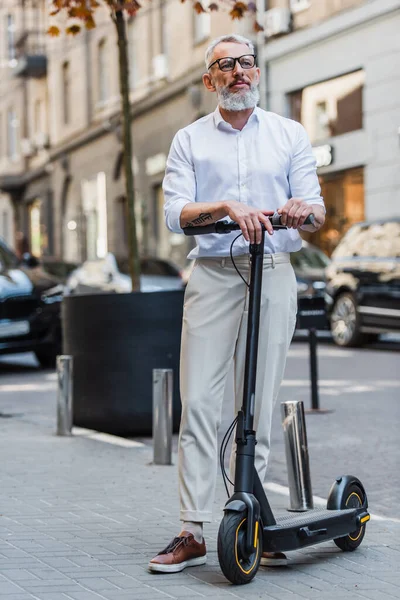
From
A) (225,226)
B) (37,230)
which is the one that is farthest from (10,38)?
(225,226)

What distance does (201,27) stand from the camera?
29531 mm

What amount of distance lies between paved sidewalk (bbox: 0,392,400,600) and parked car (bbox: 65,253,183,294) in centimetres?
1339

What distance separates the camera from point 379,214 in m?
23.2

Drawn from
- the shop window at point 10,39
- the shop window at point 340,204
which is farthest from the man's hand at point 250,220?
the shop window at point 10,39

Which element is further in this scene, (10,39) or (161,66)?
(10,39)

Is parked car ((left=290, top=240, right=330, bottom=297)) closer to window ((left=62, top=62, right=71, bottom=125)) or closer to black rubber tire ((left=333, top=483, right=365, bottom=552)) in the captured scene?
black rubber tire ((left=333, top=483, right=365, bottom=552))

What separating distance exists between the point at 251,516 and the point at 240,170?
131 centimetres

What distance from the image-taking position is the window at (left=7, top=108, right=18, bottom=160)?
1955 inches

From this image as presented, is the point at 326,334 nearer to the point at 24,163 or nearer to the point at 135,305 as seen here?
the point at 135,305

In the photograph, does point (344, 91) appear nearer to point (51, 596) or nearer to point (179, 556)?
point (179, 556)

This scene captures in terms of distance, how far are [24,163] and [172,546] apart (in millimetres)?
43457

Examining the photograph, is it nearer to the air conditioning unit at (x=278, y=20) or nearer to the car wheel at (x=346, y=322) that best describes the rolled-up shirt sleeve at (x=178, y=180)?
the car wheel at (x=346, y=322)

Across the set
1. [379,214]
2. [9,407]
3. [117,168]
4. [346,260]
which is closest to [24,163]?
[117,168]

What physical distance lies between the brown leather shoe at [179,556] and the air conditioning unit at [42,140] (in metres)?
39.4
